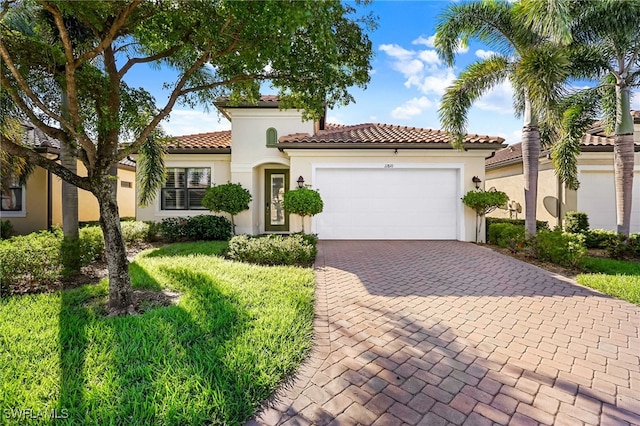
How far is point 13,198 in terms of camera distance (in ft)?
40.3

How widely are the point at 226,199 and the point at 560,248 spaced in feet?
35.9

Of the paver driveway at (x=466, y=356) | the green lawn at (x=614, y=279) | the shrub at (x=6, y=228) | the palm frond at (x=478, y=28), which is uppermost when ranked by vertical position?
the palm frond at (x=478, y=28)

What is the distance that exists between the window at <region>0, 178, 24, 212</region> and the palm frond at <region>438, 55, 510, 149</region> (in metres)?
17.1

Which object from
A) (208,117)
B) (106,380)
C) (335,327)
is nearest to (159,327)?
(106,380)

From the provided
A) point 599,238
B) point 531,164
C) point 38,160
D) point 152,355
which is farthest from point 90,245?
point 599,238

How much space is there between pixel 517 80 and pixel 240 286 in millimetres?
9536

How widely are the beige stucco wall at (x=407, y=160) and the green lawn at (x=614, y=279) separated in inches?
160

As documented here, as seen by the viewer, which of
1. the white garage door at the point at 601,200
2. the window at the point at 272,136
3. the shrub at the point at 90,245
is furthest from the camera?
the window at the point at 272,136

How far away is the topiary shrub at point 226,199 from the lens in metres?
11.5

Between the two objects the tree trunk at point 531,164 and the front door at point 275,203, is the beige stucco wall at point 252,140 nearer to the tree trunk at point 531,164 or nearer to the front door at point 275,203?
the front door at point 275,203

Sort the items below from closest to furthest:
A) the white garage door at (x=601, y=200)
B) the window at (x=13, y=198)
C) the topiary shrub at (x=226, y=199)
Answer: the topiary shrub at (x=226, y=199)
the window at (x=13, y=198)
the white garage door at (x=601, y=200)

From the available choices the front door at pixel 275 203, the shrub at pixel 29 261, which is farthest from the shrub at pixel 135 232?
the front door at pixel 275 203

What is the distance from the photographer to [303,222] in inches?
464

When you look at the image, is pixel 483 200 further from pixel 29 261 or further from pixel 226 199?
pixel 29 261
